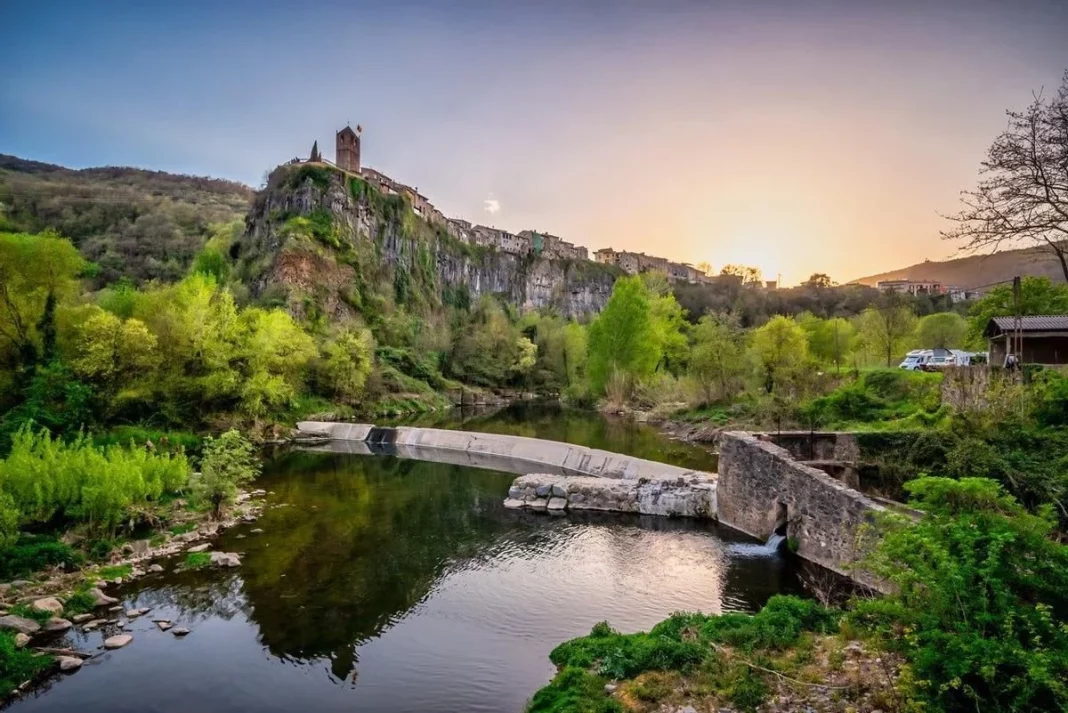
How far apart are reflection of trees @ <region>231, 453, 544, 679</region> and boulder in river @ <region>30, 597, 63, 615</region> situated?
11.1ft

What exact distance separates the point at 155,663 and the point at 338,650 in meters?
3.09

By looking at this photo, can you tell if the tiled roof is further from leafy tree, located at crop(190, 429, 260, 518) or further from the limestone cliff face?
the limestone cliff face

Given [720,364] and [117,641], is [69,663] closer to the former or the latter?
[117,641]

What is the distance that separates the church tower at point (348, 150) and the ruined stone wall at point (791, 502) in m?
86.9

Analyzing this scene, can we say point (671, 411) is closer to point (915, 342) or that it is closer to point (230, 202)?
point (915, 342)

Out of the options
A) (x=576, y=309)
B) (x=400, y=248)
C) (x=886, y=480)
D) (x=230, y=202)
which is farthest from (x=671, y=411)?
(x=230, y=202)

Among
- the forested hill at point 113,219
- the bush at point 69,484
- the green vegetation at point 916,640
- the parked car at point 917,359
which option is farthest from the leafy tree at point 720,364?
the forested hill at point 113,219

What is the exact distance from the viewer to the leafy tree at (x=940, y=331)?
51.4m

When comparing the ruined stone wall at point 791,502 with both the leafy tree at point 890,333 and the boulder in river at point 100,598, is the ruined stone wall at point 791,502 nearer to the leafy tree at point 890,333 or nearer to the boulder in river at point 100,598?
the boulder in river at point 100,598

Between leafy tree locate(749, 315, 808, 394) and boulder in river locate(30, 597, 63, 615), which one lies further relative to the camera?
leafy tree locate(749, 315, 808, 394)

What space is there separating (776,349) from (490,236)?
100895 mm

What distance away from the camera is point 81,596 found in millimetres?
11867

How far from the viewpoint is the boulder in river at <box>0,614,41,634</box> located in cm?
1041

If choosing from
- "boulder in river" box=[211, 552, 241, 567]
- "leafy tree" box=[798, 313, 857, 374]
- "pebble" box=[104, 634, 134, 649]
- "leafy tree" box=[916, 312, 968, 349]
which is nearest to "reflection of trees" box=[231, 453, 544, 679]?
"boulder in river" box=[211, 552, 241, 567]
